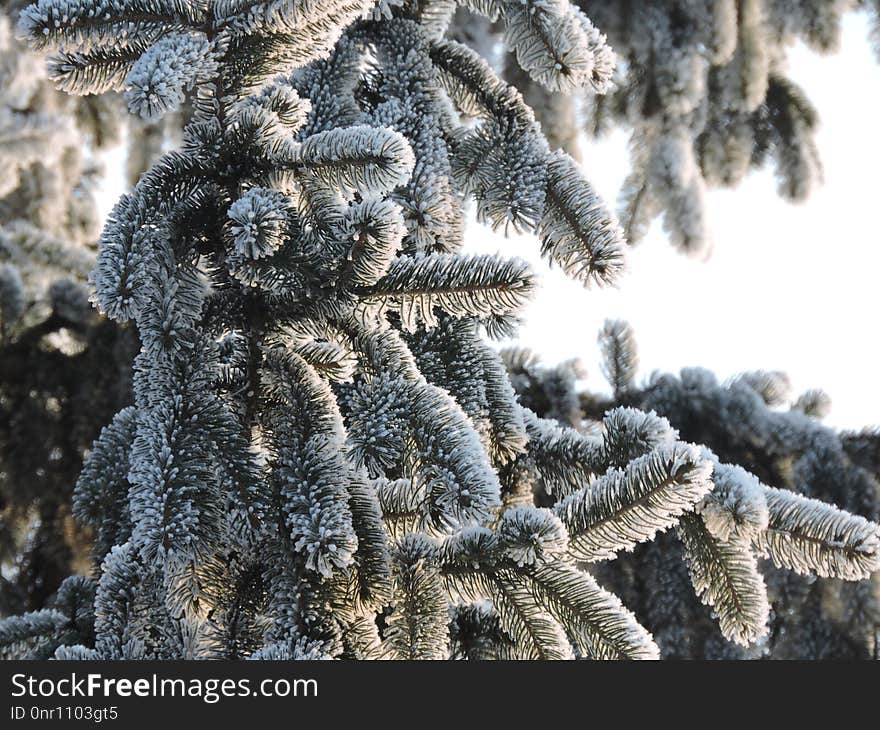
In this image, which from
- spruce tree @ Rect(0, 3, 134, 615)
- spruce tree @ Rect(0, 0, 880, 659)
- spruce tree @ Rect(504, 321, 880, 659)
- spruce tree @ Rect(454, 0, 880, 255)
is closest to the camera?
spruce tree @ Rect(0, 0, 880, 659)

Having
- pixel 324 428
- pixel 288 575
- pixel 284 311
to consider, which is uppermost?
pixel 284 311

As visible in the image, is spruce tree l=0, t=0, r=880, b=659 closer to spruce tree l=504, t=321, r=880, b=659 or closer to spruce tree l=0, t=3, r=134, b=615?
spruce tree l=504, t=321, r=880, b=659

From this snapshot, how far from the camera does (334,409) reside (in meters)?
0.80

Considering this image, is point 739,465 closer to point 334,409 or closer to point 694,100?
point 334,409

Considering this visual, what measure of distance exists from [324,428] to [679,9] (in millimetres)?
2291

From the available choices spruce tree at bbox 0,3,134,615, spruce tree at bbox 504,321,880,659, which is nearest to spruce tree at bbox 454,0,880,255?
spruce tree at bbox 504,321,880,659

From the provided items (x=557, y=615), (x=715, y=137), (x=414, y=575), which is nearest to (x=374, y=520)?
(x=414, y=575)

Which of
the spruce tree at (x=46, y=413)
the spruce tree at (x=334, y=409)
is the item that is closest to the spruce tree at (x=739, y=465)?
the spruce tree at (x=334, y=409)

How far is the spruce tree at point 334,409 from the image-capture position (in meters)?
0.71

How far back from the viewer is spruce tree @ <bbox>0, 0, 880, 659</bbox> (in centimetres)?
71

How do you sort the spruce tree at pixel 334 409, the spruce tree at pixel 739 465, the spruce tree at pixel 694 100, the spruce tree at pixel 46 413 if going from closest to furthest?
the spruce tree at pixel 334 409, the spruce tree at pixel 739 465, the spruce tree at pixel 46 413, the spruce tree at pixel 694 100

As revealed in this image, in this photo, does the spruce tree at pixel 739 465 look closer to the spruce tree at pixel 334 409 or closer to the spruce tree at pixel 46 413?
the spruce tree at pixel 334 409

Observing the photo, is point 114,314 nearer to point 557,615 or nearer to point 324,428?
point 324,428

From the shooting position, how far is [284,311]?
81cm
